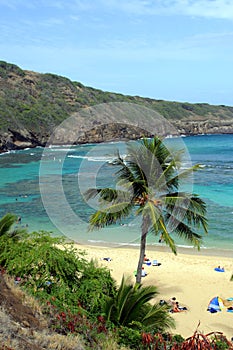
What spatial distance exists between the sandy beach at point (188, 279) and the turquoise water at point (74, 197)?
2.32 metres

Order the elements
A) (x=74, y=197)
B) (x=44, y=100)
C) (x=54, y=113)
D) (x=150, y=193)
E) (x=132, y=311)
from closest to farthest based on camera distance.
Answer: (x=132, y=311) < (x=150, y=193) < (x=74, y=197) < (x=54, y=113) < (x=44, y=100)

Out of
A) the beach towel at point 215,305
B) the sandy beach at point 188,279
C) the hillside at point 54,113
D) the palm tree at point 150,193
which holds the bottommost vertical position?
the sandy beach at point 188,279

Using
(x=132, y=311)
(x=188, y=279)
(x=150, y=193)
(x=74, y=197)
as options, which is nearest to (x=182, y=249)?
(x=188, y=279)

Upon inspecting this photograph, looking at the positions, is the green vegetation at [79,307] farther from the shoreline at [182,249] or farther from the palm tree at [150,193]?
the shoreline at [182,249]

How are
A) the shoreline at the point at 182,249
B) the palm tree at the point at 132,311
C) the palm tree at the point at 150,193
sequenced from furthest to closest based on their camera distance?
the shoreline at the point at 182,249 < the palm tree at the point at 150,193 < the palm tree at the point at 132,311

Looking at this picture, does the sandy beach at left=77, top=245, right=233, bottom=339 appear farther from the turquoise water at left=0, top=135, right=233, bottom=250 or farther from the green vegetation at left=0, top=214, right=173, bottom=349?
the green vegetation at left=0, top=214, right=173, bottom=349

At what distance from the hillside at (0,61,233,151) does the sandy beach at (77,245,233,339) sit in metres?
72.0

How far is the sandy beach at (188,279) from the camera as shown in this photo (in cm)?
1417

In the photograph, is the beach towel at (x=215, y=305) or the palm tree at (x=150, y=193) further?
the beach towel at (x=215, y=305)

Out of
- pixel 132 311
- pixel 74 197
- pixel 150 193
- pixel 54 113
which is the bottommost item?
pixel 74 197

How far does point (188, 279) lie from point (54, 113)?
102 m

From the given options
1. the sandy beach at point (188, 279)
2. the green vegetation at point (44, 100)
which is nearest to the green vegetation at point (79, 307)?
the sandy beach at point (188, 279)

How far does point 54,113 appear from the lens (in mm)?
116438

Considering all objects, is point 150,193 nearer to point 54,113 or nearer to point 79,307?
point 79,307
